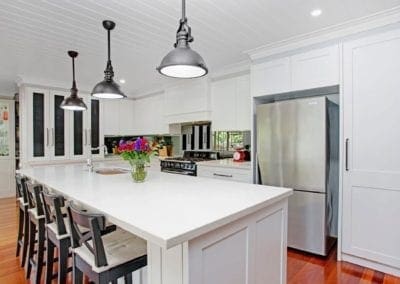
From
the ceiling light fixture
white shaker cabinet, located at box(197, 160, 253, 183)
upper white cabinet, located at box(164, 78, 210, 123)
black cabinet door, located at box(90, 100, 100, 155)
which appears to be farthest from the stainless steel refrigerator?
black cabinet door, located at box(90, 100, 100, 155)

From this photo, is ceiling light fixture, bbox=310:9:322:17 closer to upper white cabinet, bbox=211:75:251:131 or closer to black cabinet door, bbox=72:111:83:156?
upper white cabinet, bbox=211:75:251:131

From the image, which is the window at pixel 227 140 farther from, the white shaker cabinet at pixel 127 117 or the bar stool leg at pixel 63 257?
the bar stool leg at pixel 63 257

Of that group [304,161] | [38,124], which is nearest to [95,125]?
[38,124]

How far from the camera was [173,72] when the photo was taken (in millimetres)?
1843

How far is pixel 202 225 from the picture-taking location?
105 centimetres

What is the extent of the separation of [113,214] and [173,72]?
109 cm

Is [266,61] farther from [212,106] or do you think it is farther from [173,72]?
[173,72]

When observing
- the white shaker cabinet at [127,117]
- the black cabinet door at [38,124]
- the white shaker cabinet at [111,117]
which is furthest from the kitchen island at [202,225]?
the white shaker cabinet at [127,117]

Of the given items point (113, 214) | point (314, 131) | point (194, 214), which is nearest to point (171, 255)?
point (194, 214)

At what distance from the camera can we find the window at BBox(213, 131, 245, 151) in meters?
4.00

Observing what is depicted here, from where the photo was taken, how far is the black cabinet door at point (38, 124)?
14.4 ft

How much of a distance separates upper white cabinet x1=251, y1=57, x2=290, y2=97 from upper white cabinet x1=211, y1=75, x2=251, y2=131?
47 cm

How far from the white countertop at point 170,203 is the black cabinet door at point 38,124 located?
2.75m

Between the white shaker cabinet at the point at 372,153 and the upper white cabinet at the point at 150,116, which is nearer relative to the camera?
the white shaker cabinet at the point at 372,153
